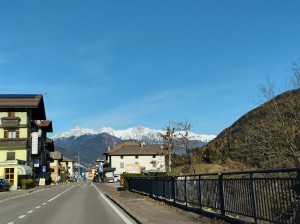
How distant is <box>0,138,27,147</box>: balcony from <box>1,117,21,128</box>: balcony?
213 centimetres

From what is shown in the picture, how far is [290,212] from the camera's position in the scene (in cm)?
721

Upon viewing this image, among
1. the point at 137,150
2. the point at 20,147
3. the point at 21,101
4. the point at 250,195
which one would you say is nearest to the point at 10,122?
the point at 20,147

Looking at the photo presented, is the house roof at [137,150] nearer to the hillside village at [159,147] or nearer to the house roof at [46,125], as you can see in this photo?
the hillside village at [159,147]

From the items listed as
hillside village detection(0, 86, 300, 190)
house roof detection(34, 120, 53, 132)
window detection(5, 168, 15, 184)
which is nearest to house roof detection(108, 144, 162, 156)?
hillside village detection(0, 86, 300, 190)

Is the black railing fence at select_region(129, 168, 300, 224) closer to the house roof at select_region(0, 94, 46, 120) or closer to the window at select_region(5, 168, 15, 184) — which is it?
the window at select_region(5, 168, 15, 184)

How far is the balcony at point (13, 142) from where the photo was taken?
207 feet

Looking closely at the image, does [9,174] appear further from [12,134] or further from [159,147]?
[159,147]

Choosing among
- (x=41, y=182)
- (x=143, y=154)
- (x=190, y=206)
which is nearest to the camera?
(x=190, y=206)

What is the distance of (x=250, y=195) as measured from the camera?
8.91 metres

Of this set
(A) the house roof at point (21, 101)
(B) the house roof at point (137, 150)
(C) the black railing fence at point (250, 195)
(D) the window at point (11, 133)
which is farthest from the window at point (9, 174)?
(B) the house roof at point (137, 150)

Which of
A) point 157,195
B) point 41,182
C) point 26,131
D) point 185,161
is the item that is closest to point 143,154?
point 41,182

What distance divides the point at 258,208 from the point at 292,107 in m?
12.1

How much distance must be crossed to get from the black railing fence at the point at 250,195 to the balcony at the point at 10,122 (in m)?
53.0

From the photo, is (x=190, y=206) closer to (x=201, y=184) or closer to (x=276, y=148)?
(x=201, y=184)
